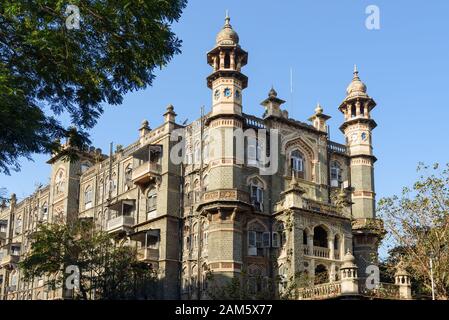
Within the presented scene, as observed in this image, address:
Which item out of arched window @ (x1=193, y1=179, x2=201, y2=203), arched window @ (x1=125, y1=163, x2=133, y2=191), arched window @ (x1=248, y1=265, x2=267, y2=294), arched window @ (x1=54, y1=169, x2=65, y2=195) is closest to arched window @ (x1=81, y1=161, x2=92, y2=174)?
arched window @ (x1=54, y1=169, x2=65, y2=195)

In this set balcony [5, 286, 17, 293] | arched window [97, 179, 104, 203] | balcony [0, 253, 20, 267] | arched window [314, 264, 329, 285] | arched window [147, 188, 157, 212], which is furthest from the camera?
balcony [0, 253, 20, 267]

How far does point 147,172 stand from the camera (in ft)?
151

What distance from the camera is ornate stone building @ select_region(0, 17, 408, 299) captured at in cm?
4069

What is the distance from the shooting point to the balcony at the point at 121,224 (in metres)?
47.8

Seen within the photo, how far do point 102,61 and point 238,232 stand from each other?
85.8ft

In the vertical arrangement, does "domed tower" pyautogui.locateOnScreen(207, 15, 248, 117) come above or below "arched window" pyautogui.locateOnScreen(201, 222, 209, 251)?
above

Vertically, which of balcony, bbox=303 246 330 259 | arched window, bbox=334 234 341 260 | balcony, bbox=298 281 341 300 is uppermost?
arched window, bbox=334 234 341 260

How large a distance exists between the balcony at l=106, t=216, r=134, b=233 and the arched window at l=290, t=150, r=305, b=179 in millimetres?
12553

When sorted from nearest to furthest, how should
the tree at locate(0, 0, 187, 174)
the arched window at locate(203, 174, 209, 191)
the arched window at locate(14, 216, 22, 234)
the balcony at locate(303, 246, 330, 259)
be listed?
the tree at locate(0, 0, 187, 174) < the balcony at locate(303, 246, 330, 259) < the arched window at locate(203, 174, 209, 191) < the arched window at locate(14, 216, 22, 234)

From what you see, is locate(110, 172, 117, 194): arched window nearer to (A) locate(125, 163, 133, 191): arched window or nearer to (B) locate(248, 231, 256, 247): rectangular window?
(A) locate(125, 163, 133, 191): arched window

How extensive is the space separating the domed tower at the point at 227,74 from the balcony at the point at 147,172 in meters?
6.43

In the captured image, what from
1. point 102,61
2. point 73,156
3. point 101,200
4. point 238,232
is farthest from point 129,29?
point 101,200

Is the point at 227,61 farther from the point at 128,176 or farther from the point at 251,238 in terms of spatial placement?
the point at 128,176

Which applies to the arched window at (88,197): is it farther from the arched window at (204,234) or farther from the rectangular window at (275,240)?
the rectangular window at (275,240)
